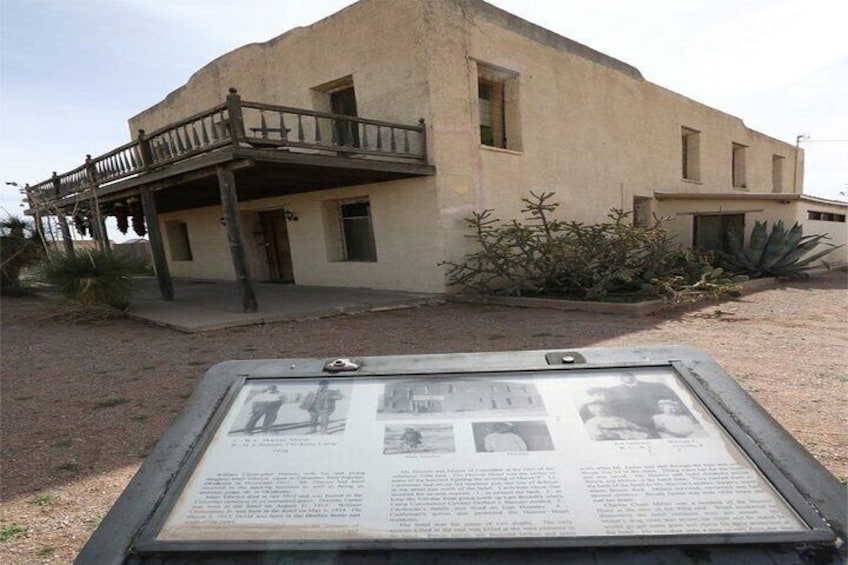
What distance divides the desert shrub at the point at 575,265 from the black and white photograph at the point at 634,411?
250 inches

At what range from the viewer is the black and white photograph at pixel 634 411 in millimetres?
1324

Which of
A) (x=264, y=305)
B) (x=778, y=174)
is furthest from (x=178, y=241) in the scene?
(x=778, y=174)

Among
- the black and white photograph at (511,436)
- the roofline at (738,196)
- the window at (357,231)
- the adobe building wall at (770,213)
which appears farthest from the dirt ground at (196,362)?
the adobe building wall at (770,213)

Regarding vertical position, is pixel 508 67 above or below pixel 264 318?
above

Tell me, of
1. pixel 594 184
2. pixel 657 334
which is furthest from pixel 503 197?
pixel 657 334

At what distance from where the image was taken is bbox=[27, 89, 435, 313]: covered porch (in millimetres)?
6289

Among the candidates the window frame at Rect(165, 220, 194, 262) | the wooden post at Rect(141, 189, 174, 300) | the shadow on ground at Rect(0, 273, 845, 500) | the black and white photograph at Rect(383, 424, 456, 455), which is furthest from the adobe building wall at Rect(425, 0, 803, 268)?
the window frame at Rect(165, 220, 194, 262)

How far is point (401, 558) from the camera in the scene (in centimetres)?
105

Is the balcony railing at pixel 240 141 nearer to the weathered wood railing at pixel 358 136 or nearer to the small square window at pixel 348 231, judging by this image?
the weathered wood railing at pixel 358 136

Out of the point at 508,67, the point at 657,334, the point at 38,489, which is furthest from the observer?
the point at 508,67

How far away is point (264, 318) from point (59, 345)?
8.51 ft

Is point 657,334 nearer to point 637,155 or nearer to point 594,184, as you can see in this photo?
point 594,184

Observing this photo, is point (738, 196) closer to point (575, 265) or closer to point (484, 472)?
point (575, 265)

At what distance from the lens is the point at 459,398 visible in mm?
1472
